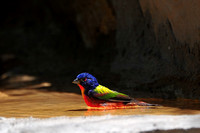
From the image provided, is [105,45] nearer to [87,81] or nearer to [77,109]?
[87,81]

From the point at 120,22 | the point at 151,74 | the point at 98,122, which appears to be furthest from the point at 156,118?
the point at 120,22

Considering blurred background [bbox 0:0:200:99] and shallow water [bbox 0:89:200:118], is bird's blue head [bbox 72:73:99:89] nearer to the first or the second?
shallow water [bbox 0:89:200:118]

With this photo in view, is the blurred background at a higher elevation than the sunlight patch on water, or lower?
higher

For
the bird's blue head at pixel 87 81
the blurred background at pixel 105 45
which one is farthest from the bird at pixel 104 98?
the blurred background at pixel 105 45

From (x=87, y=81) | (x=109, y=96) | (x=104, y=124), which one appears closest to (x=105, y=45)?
(x=87, y=81)

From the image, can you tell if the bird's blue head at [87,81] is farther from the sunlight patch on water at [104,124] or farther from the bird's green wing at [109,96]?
the sunlight patch on water at [104,124]

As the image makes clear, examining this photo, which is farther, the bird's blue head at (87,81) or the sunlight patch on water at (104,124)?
the bird's blue head at (87,81)

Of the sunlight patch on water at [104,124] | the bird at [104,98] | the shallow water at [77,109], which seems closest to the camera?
the sunlight patch on water at [104,124]

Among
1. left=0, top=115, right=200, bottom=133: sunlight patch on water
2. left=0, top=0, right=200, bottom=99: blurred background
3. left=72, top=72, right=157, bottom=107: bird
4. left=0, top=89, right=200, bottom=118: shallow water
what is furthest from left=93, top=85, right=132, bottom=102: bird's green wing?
left=0, top=0, right=200, bottom=99: blurred background

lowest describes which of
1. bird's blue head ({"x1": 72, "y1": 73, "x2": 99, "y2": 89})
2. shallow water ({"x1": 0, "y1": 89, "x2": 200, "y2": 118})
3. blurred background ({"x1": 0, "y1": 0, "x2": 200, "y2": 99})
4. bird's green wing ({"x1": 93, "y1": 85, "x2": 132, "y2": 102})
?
shallow water ({"x1": 0, "y1": 89, "x2": 200, "y2": 118})

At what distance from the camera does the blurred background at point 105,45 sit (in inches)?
178

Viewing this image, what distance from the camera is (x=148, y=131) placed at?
2.09 meters

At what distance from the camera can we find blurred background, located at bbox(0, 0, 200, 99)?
4523 millimetres

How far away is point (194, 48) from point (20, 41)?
6.53 metres
